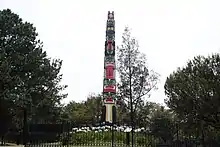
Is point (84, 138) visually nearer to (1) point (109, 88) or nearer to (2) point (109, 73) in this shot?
(1) point (109, 88)

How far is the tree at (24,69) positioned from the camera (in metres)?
30.0

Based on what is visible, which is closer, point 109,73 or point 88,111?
point 109,73

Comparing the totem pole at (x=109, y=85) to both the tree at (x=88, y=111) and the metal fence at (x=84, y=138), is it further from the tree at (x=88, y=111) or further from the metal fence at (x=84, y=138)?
the metal fence at (x=84, y=138)

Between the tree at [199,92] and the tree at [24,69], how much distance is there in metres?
12.1

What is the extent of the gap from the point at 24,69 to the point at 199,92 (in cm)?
1516

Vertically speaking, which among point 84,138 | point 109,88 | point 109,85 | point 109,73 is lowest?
point 84,138

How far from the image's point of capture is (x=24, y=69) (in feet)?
106

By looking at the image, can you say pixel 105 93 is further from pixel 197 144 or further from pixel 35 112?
pixel 197 144

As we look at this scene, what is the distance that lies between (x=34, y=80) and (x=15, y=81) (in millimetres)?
2134

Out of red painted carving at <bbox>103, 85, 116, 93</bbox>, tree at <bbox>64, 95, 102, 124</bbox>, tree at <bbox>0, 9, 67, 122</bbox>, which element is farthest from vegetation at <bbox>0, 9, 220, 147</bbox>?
tree at <bbox>64, 95, 102, 124</bbox>

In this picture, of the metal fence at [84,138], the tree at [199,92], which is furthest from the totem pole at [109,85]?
the tree at [199,92]

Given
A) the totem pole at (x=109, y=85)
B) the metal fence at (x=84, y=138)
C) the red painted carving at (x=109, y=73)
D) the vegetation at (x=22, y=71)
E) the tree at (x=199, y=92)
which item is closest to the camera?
the metal fence at (x=84, y=138)

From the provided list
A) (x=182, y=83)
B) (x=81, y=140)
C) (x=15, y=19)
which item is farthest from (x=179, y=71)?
(x=15, y=19)

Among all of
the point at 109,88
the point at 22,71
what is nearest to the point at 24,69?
the point at 22,71
